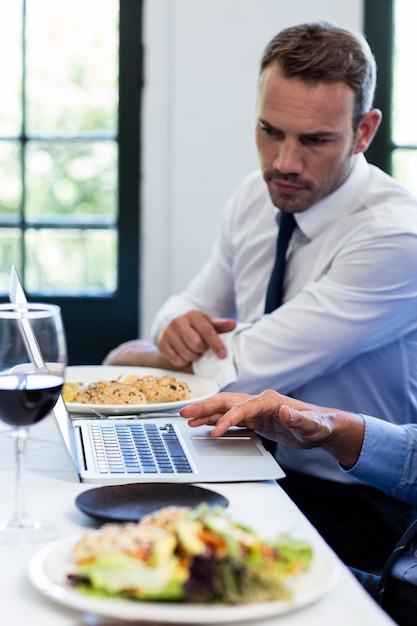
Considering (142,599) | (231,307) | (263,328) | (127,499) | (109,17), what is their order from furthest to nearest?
(109,17), (231,307), (263,328), (127,499), (142,599)

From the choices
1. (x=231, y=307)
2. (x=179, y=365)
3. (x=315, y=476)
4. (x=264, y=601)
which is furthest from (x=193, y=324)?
(x=264, y=601)

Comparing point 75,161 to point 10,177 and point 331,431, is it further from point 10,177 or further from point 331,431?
point 331,431

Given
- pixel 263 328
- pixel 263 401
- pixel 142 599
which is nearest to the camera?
pixel 142 599

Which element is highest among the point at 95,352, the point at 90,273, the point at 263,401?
the point at 263,401

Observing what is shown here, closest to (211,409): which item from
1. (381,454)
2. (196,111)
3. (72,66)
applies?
A: (381,454)

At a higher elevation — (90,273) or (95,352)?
(90,273)

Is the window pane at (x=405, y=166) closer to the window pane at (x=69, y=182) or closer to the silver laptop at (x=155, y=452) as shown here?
the window pane at (x=69, y=182)

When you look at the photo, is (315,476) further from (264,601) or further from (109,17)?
(109,17)

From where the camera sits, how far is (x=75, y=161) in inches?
136

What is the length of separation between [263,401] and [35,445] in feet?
1.10

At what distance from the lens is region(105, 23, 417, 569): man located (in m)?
2.00

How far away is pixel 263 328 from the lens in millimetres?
2021

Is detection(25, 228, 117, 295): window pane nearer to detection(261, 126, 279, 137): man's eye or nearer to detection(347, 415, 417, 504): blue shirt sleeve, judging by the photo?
detection(261, 126, 279, 137): man's eye

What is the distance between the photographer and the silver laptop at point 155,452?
1.19 m
